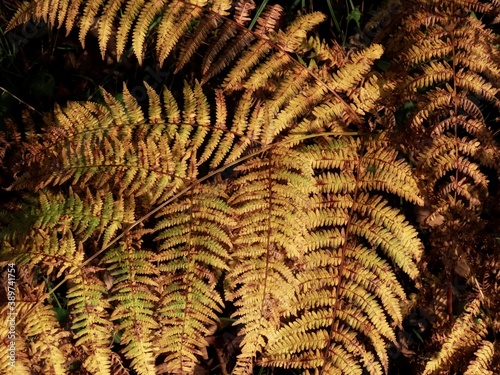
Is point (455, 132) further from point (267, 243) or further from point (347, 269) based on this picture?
point (267, 243)

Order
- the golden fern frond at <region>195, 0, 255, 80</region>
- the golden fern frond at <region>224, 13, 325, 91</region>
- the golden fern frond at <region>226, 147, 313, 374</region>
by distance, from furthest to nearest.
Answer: the golden fern frond at <region>224, 13, 325, 91</region>
the golden fern frond at <region>195, 0, 255, 80</region>
the golden fern frond at <region>226, 147, 313, 374</region>

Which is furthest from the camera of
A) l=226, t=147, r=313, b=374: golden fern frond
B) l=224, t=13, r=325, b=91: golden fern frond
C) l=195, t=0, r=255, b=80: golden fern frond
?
l=224, t=13, r=325, b=91: golden fern frond

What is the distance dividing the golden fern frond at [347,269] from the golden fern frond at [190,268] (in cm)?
43

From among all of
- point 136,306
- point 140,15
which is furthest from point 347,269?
point 140,15

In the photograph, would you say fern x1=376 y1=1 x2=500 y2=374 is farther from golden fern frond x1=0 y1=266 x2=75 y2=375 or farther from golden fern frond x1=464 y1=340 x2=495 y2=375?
golden fern frond x1=0 y1=266 x2=75 y2=375

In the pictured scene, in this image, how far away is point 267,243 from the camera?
9.72 feet

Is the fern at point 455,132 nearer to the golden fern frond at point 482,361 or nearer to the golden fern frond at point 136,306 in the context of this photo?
the golden fern frond at point 482,361

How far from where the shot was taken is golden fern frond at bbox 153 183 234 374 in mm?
2975

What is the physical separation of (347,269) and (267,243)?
48 cm

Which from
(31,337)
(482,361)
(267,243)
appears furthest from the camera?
(31,337)

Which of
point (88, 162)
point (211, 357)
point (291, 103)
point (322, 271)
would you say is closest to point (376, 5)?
point (291, 103)

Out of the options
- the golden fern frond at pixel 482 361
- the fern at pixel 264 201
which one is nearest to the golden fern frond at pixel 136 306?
the fern at pixel 264 201

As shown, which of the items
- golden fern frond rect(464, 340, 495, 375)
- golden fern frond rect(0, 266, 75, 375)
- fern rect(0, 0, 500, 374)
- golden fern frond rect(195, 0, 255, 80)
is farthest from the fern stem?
golden fern frond rect(464, 340, 495, 375)

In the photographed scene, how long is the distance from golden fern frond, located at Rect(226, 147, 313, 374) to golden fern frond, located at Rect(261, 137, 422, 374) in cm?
9
